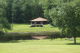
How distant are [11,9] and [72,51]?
83252mm

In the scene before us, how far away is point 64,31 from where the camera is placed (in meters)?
42.3

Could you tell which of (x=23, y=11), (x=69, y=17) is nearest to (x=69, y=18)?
(x=69, y=17)

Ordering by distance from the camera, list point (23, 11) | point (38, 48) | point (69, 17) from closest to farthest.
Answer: point (38, 48)
point (69, 17)
point (23, 11)

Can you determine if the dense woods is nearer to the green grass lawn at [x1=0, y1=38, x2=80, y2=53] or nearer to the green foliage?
the green foliage

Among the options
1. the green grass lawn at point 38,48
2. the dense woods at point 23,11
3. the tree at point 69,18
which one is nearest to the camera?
the green grass lawn at point 38,48

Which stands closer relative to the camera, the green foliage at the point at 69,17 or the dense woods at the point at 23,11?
the green foliage at the point at 69,17

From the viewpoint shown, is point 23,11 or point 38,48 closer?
point 38,48

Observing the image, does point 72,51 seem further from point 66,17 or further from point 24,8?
point 24,8

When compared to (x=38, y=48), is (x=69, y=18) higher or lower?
higher

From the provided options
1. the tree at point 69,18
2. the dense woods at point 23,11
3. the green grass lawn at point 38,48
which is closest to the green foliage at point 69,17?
the tree at point 69,18

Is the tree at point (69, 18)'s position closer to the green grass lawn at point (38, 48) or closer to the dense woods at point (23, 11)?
the green grass lawn at point (38, 48)

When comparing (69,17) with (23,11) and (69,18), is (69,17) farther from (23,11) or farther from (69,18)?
(23,11)

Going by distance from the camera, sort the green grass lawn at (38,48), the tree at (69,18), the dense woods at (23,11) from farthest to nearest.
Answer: the dense woods at (23,11)
the tree at (69,18)
the green grass lawn at (38,48)

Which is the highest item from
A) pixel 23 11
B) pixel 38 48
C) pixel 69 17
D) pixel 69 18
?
pixel 69 17
